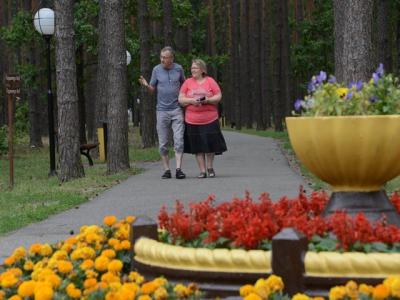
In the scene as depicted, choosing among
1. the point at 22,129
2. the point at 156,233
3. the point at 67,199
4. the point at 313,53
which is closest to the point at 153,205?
the point at 67,199

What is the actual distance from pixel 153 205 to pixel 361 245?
6.50 m

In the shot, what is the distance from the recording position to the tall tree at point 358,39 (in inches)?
553

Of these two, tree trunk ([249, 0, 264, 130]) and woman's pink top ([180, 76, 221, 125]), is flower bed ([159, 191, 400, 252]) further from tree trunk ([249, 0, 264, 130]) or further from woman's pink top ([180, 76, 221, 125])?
tree trunk ([249, 0, 264, 130])

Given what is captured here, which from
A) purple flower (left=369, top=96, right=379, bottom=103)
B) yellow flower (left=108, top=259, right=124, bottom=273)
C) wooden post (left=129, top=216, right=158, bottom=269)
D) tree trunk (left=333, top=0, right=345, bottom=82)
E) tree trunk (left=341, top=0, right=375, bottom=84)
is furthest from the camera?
tree trunk (left=333, top=0, right=345, bottom=82)

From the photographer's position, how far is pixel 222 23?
70688 millimetres

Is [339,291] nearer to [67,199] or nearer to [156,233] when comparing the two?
[156,233]

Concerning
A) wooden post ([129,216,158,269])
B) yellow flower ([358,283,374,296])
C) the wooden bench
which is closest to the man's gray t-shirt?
the wooden bench

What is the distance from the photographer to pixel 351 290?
4754mm

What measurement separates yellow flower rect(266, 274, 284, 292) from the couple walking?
9.83 meters

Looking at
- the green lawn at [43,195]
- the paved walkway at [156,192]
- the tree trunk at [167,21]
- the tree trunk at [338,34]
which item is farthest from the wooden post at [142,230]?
the tree trunk at [167,21]

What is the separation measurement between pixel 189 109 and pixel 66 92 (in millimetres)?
2951

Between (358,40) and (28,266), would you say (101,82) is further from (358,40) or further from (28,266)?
(28,266)

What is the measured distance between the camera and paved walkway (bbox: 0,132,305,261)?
972 cm

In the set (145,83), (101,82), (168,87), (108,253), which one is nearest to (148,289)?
(108,253)
